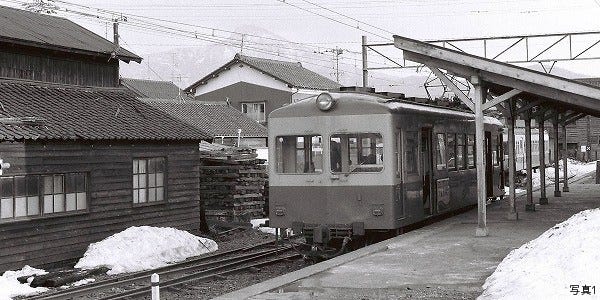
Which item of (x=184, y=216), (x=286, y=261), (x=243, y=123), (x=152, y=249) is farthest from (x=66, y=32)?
(x=243, y=123)

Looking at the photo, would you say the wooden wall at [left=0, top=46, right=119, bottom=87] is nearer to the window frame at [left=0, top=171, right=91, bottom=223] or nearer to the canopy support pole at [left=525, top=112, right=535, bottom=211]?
the window frame at [left=0, top=171, right=91, bottom=223]

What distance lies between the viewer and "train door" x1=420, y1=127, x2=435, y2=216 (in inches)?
559

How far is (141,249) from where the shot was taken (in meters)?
15.5

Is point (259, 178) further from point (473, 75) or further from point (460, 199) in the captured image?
point (473, 75)

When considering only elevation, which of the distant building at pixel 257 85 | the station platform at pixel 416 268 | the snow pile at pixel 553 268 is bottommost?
the station platform at pixel 416 268

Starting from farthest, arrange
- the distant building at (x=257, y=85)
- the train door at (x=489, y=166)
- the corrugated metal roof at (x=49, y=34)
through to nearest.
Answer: the distant building at (x=257, y=85)
the train door at (x=489, y=166)
the corrugated metal roof at (x=49, y=34)

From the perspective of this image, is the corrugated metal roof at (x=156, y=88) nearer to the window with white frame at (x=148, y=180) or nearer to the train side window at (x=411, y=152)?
the window with white frame at (x=148, y=180)

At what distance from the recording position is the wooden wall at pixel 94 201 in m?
14.0

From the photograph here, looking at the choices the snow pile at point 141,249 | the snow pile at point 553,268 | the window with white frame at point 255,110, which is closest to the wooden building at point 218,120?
the window with white frame at point 255,110

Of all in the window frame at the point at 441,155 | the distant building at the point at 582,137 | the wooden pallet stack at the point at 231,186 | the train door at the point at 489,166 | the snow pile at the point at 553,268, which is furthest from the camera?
the distant building at the point at 582,137

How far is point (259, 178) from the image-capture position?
2172 cm

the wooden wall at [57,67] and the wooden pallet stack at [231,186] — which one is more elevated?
the wooden wall at [57,67]

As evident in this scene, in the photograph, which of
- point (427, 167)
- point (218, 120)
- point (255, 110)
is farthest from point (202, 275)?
point (255, 110)

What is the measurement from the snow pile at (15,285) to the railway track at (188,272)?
624mm
